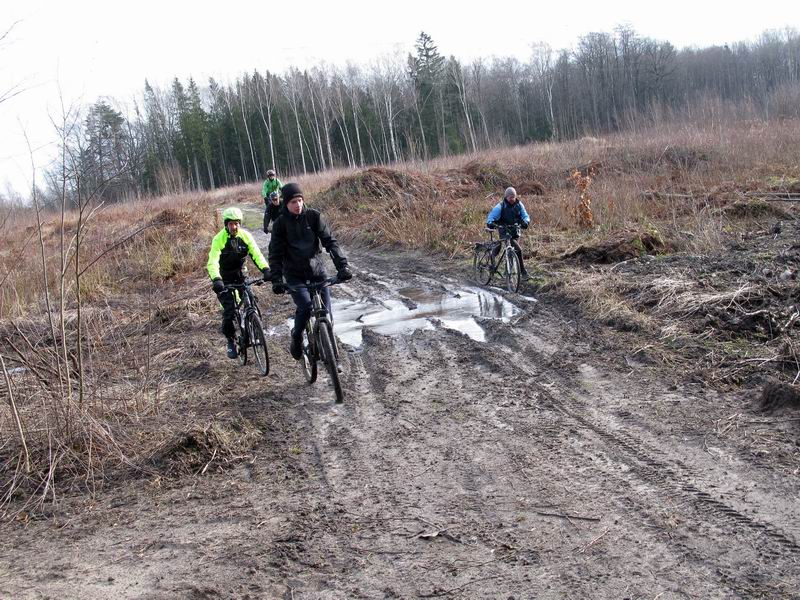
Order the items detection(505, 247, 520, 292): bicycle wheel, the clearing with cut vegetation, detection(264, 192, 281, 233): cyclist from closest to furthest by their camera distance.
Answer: the clearing with cut vegetation < detection(505, 247, 520, 292): bicycle wheel < detection(264, 192, 281, 233): cyclist

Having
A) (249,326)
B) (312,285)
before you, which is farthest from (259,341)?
(312,285)

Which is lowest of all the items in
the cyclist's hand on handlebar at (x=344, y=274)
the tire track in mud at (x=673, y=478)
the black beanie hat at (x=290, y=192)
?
the tire track in mud at (x=673, y=478)

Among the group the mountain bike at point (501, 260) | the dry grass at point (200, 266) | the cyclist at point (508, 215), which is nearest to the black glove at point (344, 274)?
the dry grass at point (200, 266)

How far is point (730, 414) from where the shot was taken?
17.1 feet

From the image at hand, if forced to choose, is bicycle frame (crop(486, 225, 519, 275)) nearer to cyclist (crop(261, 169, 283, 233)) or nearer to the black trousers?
the black trousers

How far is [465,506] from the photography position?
4105 millimetres

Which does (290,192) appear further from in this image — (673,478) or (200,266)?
(200,266)

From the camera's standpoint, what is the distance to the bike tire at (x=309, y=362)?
22.2ft

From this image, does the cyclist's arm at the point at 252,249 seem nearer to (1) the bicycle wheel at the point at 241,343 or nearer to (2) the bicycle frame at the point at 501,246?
(1) the bicycle wheel at the point at 241,343

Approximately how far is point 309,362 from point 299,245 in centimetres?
127

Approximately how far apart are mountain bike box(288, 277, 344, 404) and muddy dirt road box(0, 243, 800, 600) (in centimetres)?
33

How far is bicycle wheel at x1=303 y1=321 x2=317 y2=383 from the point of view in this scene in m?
6.74

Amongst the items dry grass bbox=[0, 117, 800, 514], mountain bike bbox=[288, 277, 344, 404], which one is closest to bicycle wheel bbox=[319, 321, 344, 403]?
mountain bike bbox=[288, 277, 344, 404]

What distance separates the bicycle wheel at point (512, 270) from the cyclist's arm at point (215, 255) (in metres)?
5.06
